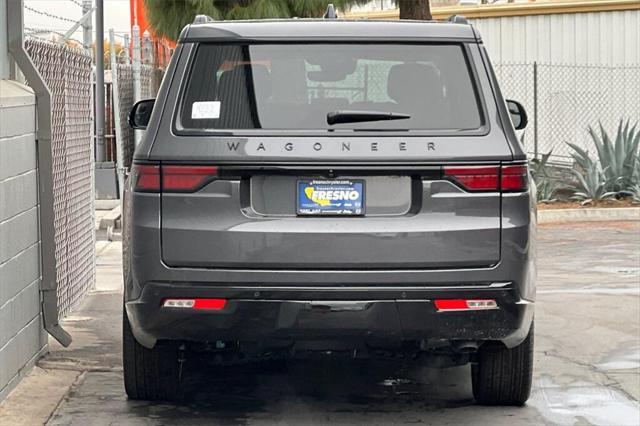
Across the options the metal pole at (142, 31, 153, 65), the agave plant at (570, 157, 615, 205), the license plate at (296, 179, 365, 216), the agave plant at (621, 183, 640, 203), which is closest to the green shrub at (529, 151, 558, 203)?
the agave plant at (570, 157, 615, 205)

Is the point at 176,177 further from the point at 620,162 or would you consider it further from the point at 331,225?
the point at 620,162

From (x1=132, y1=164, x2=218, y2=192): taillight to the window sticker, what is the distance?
0.95 feet

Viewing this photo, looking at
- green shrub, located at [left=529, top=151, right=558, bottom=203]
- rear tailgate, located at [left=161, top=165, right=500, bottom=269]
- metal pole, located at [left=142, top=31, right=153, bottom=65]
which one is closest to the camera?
rear tailgate, located at [left=161, top=165, right=500, bottom=269]

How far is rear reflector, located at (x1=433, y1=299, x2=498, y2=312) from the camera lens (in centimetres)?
614

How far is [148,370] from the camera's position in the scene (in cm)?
694

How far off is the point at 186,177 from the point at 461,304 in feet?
4.32

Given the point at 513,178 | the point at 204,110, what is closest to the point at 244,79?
the point at 204,110

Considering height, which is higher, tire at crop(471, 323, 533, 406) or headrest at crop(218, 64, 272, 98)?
headrest at crop(218, 64, 272, 98)

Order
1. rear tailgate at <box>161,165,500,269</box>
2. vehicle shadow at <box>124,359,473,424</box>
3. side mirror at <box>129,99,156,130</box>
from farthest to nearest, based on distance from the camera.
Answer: side mirror at <box>129,99,156,130</box>, vehicle shadow at <box>124,359,473,424</box>, rear tailgate at <box>161,165,500,269</box>

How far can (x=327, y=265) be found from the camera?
20.0ft

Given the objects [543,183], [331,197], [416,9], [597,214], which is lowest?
[597,214]

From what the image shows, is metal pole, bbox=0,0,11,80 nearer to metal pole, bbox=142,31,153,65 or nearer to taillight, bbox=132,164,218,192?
taillight, bbox=132,164,218,192

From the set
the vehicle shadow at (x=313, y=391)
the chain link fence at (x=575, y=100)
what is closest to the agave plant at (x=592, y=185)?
the chain link fence at (x=575, y=100)

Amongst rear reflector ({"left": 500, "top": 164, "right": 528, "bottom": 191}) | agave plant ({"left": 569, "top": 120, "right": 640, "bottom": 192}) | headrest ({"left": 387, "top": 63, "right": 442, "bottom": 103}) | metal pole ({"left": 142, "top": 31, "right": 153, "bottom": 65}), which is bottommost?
agave plant ({"left": 569, "top": 120, "right": 640, "bottom": 192})
